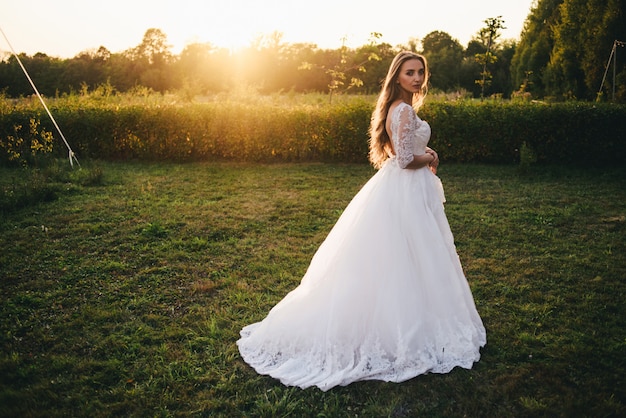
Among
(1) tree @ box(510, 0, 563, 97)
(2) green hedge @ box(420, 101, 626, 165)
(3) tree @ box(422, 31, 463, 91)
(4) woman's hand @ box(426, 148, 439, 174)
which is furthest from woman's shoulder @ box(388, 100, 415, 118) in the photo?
(3) tree @ box(422, 31, 463, 91)

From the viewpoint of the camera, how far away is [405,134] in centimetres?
359

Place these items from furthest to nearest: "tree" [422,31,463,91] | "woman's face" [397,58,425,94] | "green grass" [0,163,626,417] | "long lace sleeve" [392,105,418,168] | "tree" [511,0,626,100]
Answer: "tree" [422,31,463,91] < "tree" [511,0,626,100] < "woman's face" [397,58,425,94] < "long lace sleeve" [392,105,418,168] < "green grass" [0,163,626,417]

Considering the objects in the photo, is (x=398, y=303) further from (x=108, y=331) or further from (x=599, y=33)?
(x=599, y=33)

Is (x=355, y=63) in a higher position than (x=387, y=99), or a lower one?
higher

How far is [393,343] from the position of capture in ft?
11.1

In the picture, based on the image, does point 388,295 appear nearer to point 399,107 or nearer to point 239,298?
point 399,107

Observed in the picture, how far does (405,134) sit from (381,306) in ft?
4.83

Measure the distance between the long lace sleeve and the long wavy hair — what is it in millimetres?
314

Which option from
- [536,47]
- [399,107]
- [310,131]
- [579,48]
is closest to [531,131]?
[310,131]

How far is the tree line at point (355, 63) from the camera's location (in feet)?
66.8

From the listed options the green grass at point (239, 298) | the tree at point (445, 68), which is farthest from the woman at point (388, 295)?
the tree at point (445, 68)

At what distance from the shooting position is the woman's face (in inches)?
146

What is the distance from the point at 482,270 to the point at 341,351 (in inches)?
113

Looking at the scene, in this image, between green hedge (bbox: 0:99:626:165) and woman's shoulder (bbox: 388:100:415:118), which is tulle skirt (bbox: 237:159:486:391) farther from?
green hedge (bbox: 0:99:626:165)
